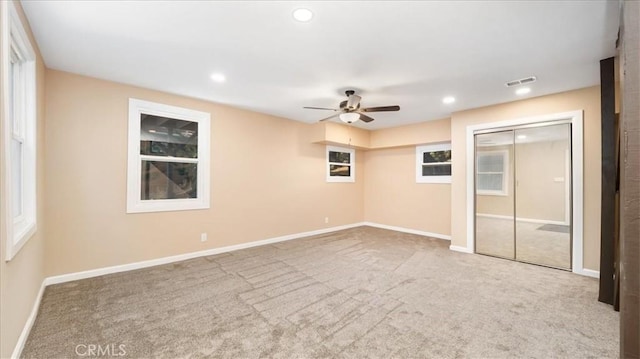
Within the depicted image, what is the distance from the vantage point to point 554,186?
4.04 meters

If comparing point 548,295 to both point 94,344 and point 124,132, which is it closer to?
point 94,344

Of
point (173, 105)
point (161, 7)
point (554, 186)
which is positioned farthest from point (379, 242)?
point (161, 7)

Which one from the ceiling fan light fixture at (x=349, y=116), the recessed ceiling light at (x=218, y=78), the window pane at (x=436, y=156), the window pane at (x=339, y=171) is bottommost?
the window pane at (x=339, y=171)

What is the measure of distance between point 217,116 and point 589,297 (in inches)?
218

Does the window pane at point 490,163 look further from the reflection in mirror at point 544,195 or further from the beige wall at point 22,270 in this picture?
the beige wall at point 22,270

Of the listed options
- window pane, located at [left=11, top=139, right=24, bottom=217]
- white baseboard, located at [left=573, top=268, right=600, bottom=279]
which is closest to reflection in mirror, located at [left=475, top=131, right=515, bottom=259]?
white baseboard, located at [left=573, top=268, right=600, bottom=279]

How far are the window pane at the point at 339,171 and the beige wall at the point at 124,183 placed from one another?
28.0 inches

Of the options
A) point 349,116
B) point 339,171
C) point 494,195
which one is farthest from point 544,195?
point 339,171

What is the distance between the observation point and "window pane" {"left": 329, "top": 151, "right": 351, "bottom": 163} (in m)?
6.79

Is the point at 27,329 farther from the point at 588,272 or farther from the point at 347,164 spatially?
the point at 588,272

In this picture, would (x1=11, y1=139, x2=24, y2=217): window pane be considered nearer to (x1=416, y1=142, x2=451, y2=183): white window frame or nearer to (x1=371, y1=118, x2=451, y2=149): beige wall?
(x1=371, y1=118, x2=451, y2=149): beige wall

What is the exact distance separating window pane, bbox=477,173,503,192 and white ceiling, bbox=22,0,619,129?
1.31 meters

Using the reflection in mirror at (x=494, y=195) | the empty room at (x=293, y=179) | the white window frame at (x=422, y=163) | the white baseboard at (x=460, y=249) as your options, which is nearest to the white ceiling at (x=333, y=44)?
the empty room at (x=293, y=179)
